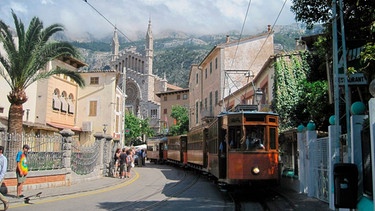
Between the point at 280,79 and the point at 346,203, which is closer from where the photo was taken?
the point at 346,203

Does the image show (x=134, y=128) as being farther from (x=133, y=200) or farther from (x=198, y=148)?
(x=133, y=200)

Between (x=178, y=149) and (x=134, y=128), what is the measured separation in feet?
141

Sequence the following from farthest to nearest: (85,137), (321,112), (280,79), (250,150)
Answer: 1. (85,137)
2. (280,79)
3. (321,112)
4. (250,150)

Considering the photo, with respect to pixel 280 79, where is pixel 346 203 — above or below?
below

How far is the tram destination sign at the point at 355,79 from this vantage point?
903 cm

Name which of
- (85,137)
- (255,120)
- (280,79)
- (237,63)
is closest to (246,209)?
(255,120)

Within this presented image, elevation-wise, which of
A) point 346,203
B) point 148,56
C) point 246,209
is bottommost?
point 246,209

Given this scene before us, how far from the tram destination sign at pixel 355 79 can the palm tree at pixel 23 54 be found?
1409 cm

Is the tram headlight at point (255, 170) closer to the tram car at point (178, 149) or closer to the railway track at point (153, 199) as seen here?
the railway track at point (153, 199)

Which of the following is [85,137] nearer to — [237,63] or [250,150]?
[237,63]

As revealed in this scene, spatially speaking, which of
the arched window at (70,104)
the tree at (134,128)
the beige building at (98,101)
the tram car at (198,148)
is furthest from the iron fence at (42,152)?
the tree at (134,128)

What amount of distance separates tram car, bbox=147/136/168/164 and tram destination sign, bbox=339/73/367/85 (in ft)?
119

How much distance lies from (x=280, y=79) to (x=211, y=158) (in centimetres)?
843

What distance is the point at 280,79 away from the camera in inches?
949
